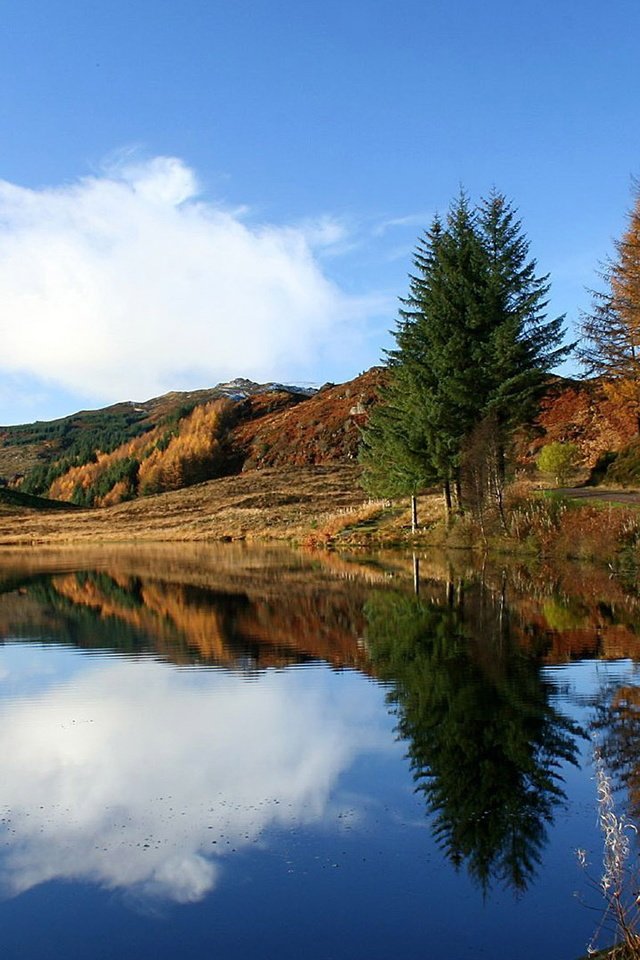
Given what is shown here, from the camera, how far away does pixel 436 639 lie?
1552 centimetres

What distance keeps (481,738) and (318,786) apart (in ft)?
6.57

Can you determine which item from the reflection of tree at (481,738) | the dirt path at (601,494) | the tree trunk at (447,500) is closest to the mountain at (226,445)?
the tree trunk at (447,500)

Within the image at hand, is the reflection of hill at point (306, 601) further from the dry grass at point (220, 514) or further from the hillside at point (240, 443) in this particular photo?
the hillside at point (240, 443)

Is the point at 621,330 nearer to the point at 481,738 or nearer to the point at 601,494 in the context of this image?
the point at 601,494

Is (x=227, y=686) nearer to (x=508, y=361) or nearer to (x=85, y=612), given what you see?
(x=85, y=612)

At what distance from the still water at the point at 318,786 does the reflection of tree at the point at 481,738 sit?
0.11 ft

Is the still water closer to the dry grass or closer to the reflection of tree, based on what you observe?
the reflection of tree

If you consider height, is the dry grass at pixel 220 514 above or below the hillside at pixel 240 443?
below

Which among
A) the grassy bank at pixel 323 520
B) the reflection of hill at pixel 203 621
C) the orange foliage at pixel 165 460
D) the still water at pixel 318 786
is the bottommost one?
the reflection of hill at pixel 203 621

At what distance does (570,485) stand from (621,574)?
53.5 ft

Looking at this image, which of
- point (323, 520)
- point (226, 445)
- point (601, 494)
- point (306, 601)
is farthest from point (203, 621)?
point (226, 445)

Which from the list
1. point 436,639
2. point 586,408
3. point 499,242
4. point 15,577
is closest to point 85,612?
point 436,639

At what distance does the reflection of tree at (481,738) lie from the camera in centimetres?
669

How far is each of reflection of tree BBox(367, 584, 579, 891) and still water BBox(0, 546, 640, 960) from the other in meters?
0.03
